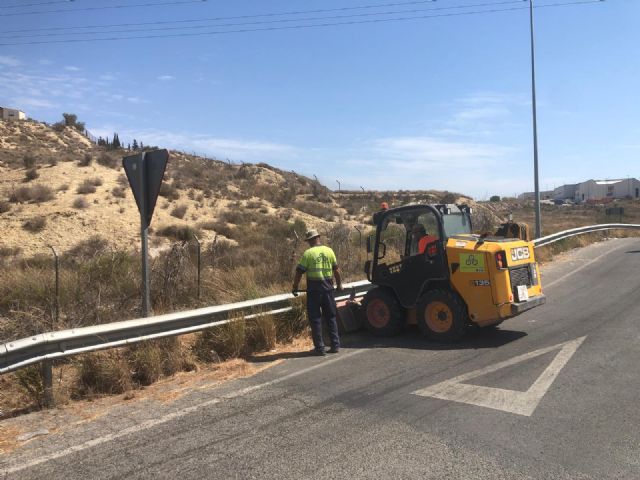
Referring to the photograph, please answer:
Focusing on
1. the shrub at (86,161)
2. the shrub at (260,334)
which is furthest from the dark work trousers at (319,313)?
the shrub at (86,161)

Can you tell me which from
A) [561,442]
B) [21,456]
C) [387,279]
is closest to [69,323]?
[21,456]

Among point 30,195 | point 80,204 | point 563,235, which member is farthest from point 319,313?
point 30,195

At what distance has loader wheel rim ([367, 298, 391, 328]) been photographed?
28.0ft

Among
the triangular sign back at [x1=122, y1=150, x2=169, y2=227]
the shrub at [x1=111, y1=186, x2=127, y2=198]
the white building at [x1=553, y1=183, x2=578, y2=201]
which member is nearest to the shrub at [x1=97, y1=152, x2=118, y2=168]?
the shrub at [x1=111, y1=186, x2=127, y2=198]

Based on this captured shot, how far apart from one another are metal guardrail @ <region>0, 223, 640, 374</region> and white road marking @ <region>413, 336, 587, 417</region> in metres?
3.24

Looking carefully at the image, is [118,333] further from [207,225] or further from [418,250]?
[207,225]

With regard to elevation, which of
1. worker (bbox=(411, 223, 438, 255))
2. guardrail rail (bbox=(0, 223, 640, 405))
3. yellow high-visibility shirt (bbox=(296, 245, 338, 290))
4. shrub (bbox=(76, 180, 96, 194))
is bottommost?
guardrail rail (bbox=(0, 223, 640, 405))

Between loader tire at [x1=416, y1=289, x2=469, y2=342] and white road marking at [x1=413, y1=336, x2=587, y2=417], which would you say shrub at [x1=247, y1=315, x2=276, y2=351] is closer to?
loader tire at [x1=416, y1=289, x2=469, y2=342]

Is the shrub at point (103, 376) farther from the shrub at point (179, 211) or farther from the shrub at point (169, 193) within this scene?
the shrub at point (169, 193)

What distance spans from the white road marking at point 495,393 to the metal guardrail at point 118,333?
128 inches

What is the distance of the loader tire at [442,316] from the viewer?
25.4ft

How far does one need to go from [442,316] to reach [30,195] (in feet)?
84.7

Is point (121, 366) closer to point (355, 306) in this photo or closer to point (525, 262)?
point (355, 306)

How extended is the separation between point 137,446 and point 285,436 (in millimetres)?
1261
